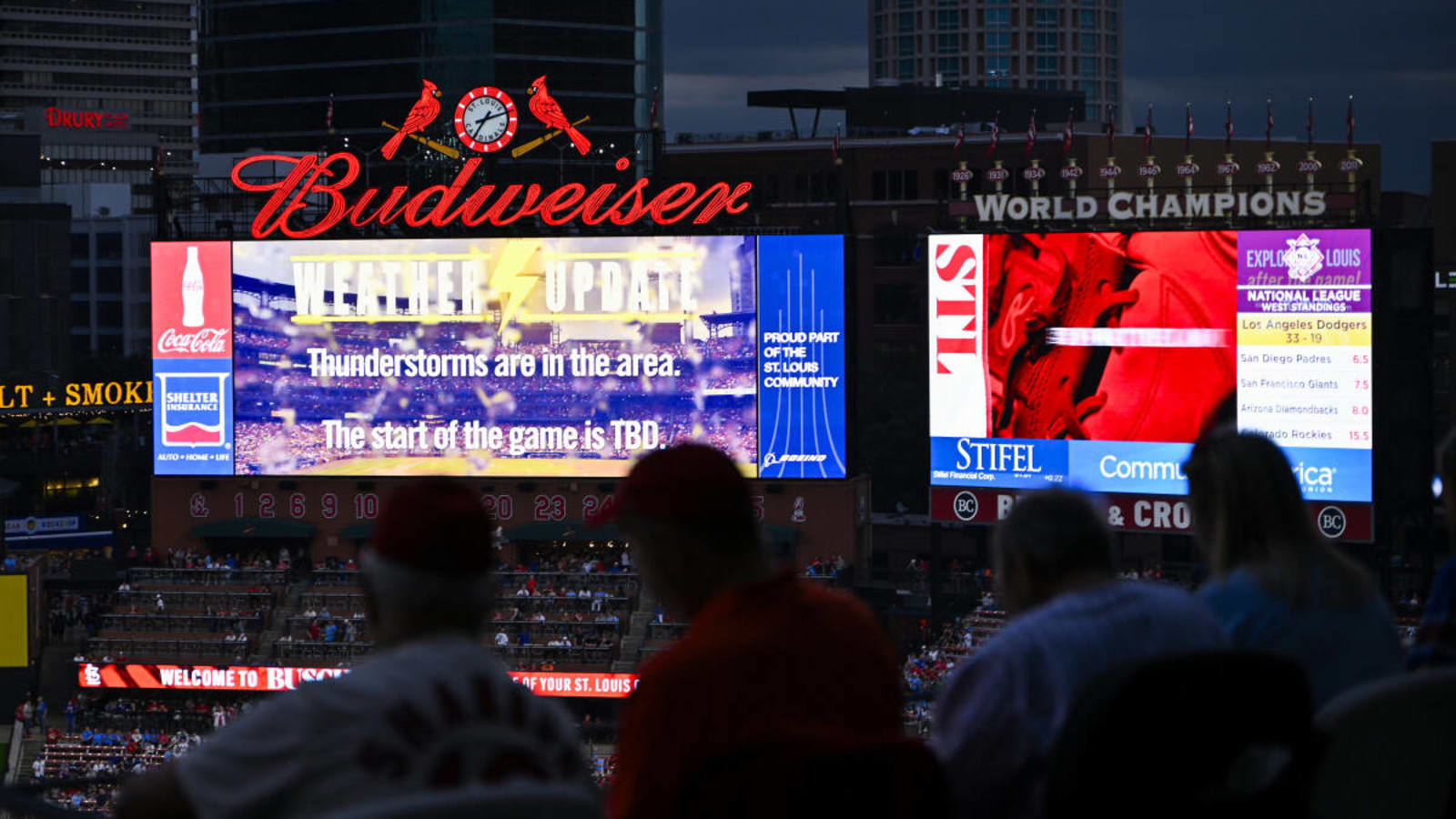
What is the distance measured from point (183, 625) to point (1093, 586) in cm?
3911

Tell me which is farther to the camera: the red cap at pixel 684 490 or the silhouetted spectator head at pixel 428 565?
the red cap at pixel 684 490

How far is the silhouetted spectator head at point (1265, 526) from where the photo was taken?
4535 millimetres

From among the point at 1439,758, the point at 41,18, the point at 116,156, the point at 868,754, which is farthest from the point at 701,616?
the point at 41,18

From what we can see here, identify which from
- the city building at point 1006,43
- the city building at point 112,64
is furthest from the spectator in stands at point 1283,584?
the city building at point 1006,43

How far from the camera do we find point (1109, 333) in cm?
3784

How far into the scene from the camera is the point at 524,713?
3.22 meters

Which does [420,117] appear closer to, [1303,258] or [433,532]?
[1303,258]

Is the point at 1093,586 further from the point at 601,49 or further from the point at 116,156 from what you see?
the point at 116,156

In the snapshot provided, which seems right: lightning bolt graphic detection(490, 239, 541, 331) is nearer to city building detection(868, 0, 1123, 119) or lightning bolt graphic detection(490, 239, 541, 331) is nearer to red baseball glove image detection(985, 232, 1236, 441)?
red baseball glove image detection(985, 232, 1236, 441)

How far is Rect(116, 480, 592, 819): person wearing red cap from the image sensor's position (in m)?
3.04

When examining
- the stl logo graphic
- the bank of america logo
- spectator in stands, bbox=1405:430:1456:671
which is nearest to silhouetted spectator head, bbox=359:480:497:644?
spectator in stands, bbox=1405:430:1456:671

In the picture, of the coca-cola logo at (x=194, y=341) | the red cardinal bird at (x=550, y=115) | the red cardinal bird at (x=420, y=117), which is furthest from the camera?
the red cardinal bird at (x=550, y=115)

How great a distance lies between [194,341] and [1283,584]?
42.4 meters

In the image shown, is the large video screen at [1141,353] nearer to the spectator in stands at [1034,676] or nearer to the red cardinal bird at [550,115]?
the red cardinal bird at [550,115]
